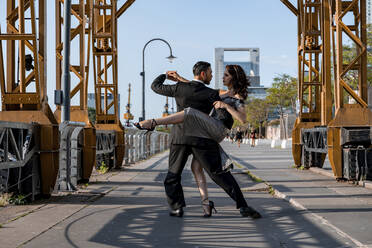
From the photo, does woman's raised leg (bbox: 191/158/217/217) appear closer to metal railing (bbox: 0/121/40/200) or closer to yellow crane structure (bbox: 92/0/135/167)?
metal railing (bbox: 0/121/40/200)

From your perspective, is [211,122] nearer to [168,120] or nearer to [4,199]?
[168,120]

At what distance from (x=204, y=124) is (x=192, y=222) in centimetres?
112

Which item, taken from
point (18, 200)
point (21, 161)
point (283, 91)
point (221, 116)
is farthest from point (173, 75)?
point (283, 91)

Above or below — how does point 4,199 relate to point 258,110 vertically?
below

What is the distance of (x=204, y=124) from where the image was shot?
709 cm

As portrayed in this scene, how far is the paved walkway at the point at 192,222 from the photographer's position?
5633 millimetres

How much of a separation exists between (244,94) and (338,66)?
21.3 ft

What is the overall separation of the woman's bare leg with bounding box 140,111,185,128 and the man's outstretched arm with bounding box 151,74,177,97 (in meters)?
0.36

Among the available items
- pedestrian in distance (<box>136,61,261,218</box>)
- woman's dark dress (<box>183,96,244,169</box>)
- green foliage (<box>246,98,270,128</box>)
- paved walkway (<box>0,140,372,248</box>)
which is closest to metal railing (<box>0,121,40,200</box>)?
paved walkway (<box>0,140,372,248</box>)

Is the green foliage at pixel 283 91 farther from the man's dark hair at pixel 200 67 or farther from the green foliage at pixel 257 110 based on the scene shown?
the man's dark hair at pixel 200 67

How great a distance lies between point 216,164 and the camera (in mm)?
7207

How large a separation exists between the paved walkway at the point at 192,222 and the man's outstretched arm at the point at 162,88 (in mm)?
1464

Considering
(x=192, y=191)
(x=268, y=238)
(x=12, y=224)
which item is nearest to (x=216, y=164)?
(x=268, y=238)

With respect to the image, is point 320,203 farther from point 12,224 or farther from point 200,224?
point 12,224
